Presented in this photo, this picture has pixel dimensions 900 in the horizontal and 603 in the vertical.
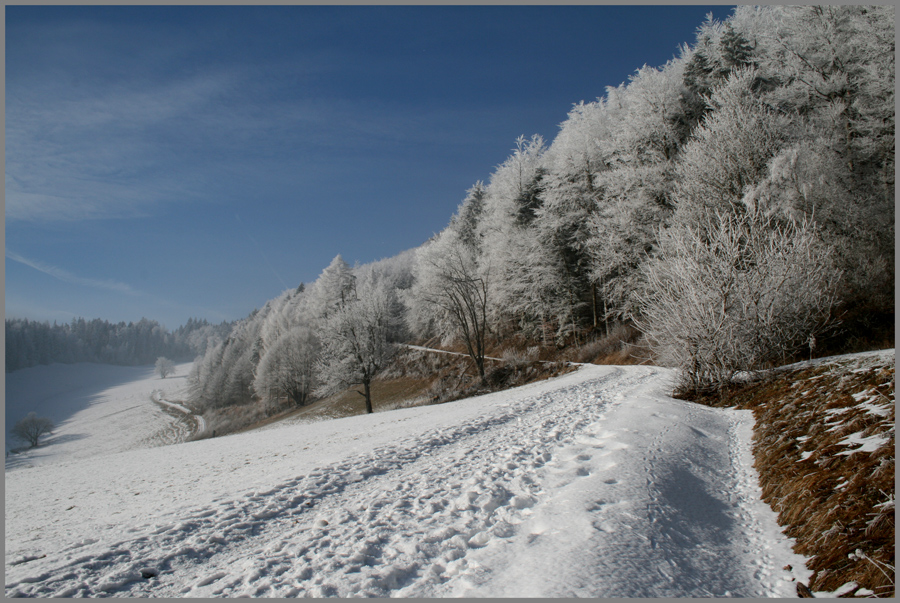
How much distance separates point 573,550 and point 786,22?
30.1 meters

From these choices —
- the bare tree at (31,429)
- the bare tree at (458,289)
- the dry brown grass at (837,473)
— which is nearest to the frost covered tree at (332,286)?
the bare tree at (458,289)

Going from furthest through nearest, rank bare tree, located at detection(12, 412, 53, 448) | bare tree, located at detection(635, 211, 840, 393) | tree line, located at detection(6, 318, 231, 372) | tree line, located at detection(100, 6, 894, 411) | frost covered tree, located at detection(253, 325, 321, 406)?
1. tree line, located at detection(6, 318, 231, 372)
2. bare tree, located at detection(12, 412, 53, 448)
3. frost covered tree, located at detection(253, 325, 321, 406)
4. tree line, located at detection(100, 6, 894, 411)
5. bare tree, located at detection(635, 211, 840, 393)

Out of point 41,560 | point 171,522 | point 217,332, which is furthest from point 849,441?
point 217,332

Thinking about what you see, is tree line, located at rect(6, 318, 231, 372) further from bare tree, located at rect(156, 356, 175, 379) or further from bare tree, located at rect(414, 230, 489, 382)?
bare tree, located at rect(414, 230, 489, 382)

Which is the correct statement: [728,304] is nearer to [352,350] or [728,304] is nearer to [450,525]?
[450,525]

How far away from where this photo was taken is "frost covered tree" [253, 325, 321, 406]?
4428 cm

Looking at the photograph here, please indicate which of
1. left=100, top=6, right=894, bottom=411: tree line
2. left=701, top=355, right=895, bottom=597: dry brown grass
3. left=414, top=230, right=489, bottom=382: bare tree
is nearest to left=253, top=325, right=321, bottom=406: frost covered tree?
left=100, top=6, right=894, bottom=411: tree line

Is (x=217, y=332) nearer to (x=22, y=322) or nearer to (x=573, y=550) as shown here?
(x=22, y=322)

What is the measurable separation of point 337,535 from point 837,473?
5.40 metres

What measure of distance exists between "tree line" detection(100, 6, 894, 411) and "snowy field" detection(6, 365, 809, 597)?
546 cm

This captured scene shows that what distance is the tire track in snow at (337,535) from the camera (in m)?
3.32

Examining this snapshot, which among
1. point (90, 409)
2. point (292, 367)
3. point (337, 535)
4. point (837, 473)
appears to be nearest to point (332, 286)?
point (292, 367)

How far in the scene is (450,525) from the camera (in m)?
4.06

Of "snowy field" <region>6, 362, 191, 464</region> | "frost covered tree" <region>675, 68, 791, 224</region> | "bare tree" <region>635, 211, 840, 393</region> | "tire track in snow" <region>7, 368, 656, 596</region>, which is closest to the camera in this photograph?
"tire track in snow" <region>7, 368, 656, 596</region>
